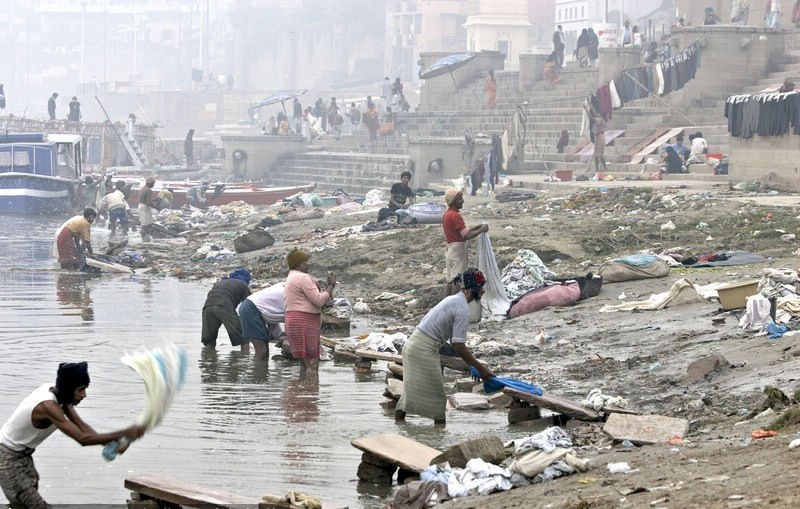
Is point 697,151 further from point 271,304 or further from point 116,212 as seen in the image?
point 271,304

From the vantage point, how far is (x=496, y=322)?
49.6ft

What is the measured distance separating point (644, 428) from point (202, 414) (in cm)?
358

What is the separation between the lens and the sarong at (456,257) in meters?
14.5

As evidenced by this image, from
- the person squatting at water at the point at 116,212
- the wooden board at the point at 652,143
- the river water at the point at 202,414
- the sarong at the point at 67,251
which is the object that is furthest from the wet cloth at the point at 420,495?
the person squatting at water at the point at 116,212

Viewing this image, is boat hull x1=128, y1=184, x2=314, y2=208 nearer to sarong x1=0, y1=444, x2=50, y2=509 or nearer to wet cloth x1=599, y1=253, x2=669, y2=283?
wet cloth x1=599, y1=253, x2=669, y2=283

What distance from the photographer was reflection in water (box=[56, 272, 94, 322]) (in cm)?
1750

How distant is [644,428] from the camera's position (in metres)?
8.80

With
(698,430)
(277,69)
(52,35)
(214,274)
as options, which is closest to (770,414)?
(698,430)

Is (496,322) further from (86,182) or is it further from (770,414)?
(86,182)

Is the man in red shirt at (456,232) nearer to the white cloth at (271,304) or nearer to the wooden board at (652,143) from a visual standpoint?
the white cloth at (271,304)

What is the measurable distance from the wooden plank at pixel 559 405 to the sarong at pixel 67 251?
13115 mm

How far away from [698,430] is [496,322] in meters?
6.28

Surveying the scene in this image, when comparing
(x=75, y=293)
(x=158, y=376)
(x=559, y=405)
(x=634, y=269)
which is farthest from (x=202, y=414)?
(x=75, y=293)

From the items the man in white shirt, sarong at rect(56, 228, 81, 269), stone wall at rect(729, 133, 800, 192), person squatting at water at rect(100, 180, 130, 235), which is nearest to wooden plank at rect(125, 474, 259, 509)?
sarong at rect(56, 228, 81, 269)
